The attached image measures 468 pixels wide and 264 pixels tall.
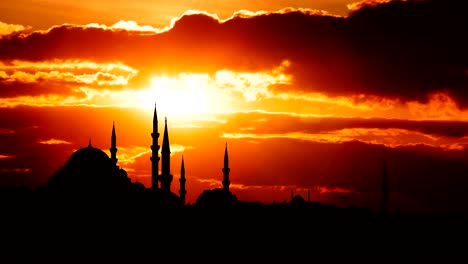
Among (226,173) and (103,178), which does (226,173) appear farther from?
(103,178)

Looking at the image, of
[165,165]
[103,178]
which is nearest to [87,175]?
[103,178]

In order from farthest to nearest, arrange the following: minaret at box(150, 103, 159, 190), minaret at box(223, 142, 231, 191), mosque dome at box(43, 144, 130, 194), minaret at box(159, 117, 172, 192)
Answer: minaret at box(223, 142, 231, 191) < minaret at box(159, 117, 172, 192) < mosque dome at box(43, 144, 130, 194) < minaret at box(150, 103, 159, 190)

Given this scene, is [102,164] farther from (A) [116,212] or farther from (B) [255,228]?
(B) [255,228]

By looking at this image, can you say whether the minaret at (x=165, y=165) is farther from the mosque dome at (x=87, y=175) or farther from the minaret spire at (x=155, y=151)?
the mosque dome at (x=87, y=175)

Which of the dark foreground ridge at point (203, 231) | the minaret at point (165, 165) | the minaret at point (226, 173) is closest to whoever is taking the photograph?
the dark foreground ridge at point (203, 231)

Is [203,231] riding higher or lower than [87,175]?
lower

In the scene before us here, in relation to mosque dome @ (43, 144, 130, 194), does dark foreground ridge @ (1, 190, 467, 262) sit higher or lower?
lower

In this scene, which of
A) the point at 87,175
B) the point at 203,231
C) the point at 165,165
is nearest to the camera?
the point at 87,175

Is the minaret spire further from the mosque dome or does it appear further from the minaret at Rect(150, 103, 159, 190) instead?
the mosque dome

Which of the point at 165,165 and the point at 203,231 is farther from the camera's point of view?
the point at 203,231

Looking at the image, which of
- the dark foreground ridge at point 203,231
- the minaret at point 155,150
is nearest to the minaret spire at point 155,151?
the minaret at point 155,150

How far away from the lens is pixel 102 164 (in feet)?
215

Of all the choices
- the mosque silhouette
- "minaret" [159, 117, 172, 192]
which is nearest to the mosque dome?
the mosque silhouette

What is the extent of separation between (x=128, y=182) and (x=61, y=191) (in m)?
5.99
